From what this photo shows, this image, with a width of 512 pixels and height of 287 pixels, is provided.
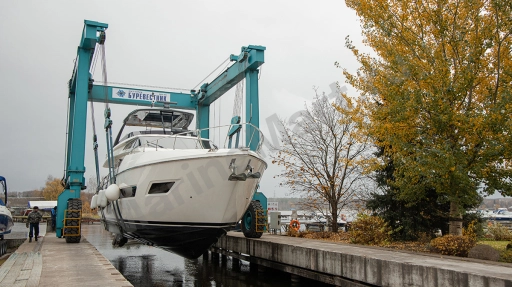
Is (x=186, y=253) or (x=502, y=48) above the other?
(x=502, y=48)

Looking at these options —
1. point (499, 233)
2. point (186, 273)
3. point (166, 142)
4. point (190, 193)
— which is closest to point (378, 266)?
point (190, 193)

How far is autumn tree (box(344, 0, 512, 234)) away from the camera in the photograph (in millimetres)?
8156

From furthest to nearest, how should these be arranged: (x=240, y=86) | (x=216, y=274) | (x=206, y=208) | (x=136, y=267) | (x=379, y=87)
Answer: (x=240, y=86)
(x=136, y=267)
(x=216, y=274)
(x=379, y=87)
(x=206, y=208)

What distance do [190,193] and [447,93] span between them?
18.7 ft

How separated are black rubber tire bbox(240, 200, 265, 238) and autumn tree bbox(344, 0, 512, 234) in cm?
353

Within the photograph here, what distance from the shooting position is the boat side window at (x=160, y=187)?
8.67 metres

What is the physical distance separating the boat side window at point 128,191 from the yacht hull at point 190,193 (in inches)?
0.9

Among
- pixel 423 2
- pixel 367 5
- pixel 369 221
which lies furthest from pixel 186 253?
pixel 423 2

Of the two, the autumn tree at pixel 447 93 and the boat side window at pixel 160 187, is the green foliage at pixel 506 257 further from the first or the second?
the boat side window at pixel 160 187

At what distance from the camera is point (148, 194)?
8.96 m

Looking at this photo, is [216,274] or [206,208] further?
[216,274]

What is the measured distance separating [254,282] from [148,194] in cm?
370

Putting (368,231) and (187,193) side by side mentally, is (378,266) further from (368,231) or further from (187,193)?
(368,231)

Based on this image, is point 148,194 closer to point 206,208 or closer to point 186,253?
point 206,208
